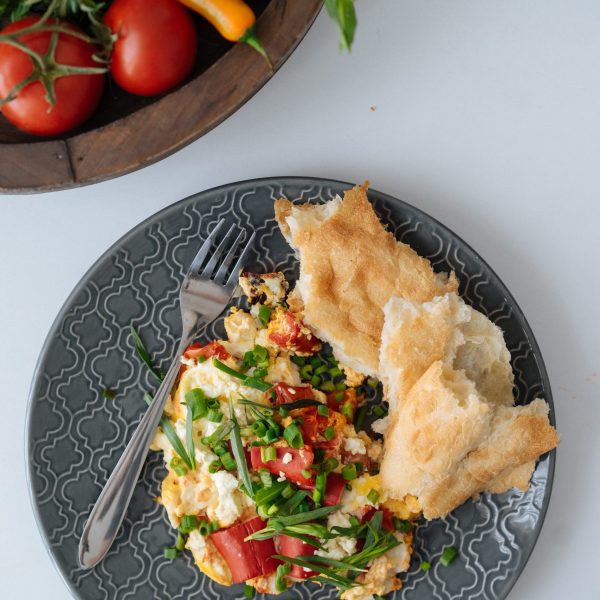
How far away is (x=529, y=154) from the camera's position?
10.00 ft

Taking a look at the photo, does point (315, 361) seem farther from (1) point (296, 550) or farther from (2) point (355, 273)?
(1) point (296, 550)

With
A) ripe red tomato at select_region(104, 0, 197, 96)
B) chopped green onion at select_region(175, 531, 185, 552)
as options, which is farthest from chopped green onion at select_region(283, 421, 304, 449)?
ripe red tomato at select_region(104, 0, 197, 96)

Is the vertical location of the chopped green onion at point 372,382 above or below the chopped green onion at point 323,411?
above

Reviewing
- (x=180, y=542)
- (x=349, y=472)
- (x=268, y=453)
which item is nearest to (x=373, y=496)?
(x=349, y=472)

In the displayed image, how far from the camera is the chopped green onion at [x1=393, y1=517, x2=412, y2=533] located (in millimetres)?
2895

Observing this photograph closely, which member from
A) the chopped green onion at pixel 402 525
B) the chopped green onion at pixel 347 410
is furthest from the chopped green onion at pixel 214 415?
the chopped green onion at pixel 402 525

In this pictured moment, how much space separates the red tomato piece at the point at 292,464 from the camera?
2.82 m

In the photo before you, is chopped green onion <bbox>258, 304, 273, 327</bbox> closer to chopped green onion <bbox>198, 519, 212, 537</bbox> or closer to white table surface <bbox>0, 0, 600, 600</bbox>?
white table surface <bbox>0, 0, 600, 600</bbox>

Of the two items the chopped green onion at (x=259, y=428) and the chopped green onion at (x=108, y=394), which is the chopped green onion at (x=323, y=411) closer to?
the chopped green onion at (x=259, y=428)

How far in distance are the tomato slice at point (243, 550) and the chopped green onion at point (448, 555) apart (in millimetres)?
622

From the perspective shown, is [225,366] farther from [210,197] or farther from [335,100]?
[335,100]

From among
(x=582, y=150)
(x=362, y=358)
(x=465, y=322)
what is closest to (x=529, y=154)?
(x=582, y=150)

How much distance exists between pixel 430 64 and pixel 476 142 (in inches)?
13.6

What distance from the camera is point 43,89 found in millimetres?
2637
